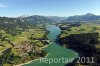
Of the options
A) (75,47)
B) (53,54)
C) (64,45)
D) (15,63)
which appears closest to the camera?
(15,63)

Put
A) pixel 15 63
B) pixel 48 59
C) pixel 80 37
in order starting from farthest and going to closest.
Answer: pixel 80 37, pixel 48 59, pixel 15 63

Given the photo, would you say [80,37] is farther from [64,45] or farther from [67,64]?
[67,64]

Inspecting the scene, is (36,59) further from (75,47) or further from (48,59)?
(75,47)

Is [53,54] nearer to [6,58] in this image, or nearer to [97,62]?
[6,58]

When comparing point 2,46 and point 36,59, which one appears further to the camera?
point 2,46

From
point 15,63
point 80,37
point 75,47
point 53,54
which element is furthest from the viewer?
point 80,37

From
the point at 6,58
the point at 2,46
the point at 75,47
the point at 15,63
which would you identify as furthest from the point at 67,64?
the point at 2,46

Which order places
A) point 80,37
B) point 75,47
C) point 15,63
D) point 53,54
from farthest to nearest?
point 80,37, point 75,47, point 53,54, point 15,63

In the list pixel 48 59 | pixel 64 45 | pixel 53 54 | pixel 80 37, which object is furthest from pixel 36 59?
pixel 80 37

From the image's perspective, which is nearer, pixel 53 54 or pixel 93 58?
pixel 93 58
